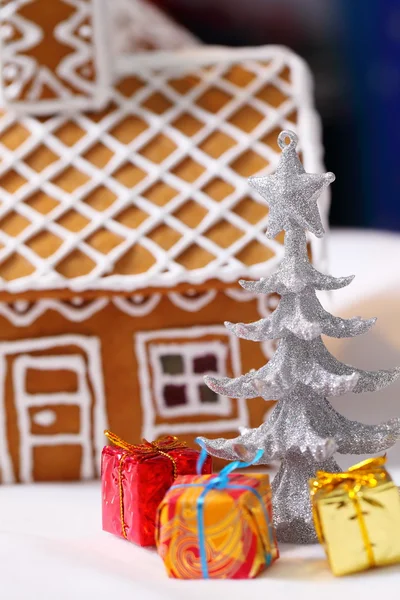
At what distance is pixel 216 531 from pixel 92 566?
0.53 ft

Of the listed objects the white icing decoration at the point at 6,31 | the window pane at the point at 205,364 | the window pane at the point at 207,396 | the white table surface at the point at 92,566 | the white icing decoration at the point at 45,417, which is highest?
the white icing decoration at the point at 6,31

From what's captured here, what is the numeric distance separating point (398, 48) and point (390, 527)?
1754mm

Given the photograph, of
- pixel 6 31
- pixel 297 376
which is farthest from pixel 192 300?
pixel 6 31

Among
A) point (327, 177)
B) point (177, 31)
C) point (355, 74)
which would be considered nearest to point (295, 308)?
point (327, 177)

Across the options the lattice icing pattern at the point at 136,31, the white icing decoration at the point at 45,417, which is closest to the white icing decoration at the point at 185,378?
the white icing decoration at the point at 45,417

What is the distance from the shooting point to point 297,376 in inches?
35.8

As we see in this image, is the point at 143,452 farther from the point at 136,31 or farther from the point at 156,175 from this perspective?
the point at 136,31

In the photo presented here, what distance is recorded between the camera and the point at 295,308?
2.97 ft

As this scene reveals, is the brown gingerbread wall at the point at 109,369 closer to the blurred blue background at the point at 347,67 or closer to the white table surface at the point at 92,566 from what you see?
the white table surface at the point at 92,566

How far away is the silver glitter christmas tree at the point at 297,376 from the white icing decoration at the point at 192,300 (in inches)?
10.6

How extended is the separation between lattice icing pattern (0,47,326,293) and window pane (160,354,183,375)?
0.41 feet

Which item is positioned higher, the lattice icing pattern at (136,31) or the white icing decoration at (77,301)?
A: the lattice icing pattern at (136,31)

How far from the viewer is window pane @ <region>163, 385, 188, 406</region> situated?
4.02 feet

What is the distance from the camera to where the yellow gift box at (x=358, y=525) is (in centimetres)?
81
